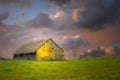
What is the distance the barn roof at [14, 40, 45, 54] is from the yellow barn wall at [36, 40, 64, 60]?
1427 millimetres

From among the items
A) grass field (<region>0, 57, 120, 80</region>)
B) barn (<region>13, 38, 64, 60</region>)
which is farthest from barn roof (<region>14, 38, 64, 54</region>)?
grass field (<region>0, 57, 120, 80</region>)

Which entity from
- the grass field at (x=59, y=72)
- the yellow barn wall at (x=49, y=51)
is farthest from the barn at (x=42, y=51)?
the grass field at (x=59, y=72)

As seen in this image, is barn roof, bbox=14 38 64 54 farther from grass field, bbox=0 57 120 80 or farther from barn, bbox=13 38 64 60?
grass field, bbox=0 57 120 80

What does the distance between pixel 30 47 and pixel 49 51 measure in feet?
22.3

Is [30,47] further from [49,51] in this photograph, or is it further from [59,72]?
[59,72]

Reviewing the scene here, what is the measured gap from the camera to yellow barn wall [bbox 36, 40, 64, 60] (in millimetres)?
87775

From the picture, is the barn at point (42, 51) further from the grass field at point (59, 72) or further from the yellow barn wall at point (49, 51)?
the grass field at point (59, 72)

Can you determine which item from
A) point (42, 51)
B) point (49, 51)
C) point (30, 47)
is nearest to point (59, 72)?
point (42, 51)

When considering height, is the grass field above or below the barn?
below

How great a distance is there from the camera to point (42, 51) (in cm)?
8850

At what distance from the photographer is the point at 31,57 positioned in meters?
Answer: 88.1

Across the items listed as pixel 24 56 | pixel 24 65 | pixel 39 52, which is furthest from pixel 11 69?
pixel 24 56

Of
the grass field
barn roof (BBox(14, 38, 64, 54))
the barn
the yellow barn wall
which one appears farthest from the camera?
barn roof (BBox(14, 38, 64, 54))

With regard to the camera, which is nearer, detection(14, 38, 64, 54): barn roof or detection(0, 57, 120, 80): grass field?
detection(0, 57, 120, 80): grass field
